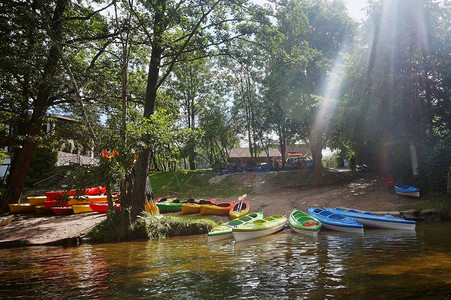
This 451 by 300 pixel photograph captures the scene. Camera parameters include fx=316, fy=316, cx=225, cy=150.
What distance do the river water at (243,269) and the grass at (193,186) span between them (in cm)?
1310

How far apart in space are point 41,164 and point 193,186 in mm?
12422

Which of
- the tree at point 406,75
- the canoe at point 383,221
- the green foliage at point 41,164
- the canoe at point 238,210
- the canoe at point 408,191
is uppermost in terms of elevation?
the tree at point 406,75

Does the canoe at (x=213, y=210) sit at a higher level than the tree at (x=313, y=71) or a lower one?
lower

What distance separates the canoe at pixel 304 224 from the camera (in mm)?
11258

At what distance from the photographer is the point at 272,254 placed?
8.30 metres

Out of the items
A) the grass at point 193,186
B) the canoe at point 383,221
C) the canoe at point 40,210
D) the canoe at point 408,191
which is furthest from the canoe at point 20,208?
the canoe at point 408,191

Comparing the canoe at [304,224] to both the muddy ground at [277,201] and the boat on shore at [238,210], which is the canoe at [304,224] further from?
the muddy ground at [277,201]

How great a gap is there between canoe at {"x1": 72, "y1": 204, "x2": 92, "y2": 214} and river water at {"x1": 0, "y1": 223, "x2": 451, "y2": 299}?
16.0 feet

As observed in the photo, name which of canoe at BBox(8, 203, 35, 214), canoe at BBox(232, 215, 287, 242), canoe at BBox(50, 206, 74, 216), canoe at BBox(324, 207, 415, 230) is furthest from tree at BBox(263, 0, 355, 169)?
canoe at BBox(8, 203, 35, 214)

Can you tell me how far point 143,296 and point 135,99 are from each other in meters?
13.3

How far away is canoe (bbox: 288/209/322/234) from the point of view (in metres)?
11.3

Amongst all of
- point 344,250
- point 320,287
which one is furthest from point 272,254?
point 320,287

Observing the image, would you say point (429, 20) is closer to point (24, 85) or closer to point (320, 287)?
point (320, 287)

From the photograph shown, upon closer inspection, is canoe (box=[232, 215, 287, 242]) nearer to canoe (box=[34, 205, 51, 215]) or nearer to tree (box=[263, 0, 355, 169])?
canoe (box=[34, 205, 51, 215])
